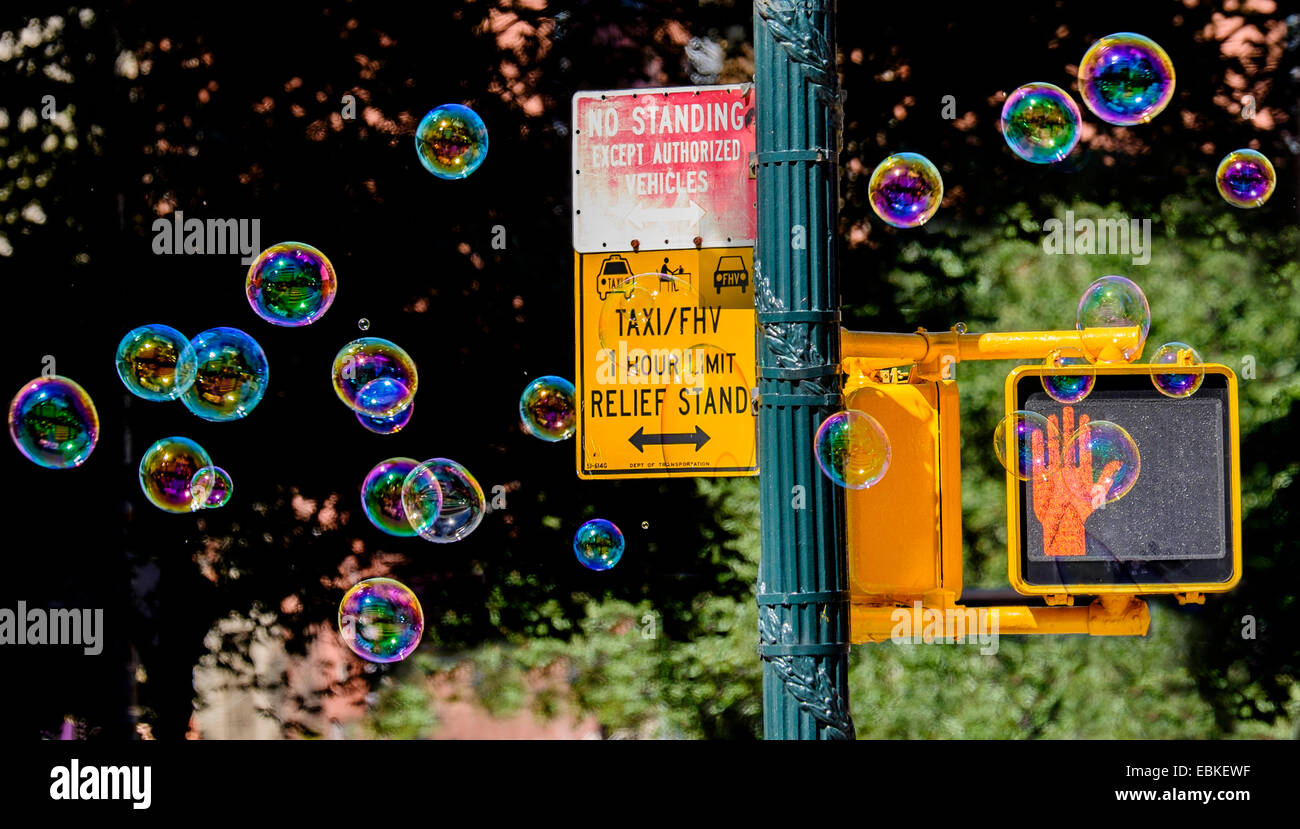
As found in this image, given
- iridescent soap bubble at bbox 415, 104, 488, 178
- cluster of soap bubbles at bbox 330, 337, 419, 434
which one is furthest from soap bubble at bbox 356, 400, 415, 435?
iridescent soap bubble at bbox 415, 104, 488, 178

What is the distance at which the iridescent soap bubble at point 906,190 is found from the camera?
556 centimetres

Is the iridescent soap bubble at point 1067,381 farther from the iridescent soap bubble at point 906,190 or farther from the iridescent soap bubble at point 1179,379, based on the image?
the iridescent soap bubble at point 906,190

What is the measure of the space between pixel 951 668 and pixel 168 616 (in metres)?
4.72

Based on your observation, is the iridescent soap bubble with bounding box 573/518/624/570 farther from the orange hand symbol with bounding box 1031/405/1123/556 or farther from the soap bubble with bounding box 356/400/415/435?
the orange hand symbol with bounding box 1031/405/1123/556

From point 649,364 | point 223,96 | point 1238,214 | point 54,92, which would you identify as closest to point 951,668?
point 1238,214

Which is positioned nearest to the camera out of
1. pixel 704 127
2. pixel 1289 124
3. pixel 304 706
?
pixel 704 127

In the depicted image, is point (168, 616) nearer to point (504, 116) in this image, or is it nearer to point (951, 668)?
point (504, 116)

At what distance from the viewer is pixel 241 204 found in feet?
27.6

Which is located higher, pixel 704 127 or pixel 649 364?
pixel 704 127

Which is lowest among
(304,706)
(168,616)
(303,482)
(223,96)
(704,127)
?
(304,706)

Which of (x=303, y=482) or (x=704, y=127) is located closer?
(x=704, y=127)

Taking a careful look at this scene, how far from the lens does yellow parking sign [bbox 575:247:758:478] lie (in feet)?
14.3

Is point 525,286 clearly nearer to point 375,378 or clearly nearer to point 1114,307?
point 375,378

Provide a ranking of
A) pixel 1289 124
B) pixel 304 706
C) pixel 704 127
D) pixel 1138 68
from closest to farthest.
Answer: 1. pixel 704 127
2. pixel 1138 68
3. pixel 1289 124
4. pixel 304 706
